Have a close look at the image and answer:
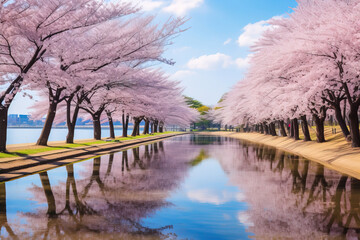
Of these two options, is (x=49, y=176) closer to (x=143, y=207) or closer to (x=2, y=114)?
(x=143, y=207)

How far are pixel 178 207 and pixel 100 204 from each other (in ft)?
6.15

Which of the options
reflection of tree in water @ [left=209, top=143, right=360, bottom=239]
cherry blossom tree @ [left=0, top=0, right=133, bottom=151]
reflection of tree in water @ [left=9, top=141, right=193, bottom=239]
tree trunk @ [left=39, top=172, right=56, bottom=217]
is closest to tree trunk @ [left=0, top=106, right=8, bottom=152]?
cherry blossom tree @ [left=0, top=0, right=133, bottom=151]

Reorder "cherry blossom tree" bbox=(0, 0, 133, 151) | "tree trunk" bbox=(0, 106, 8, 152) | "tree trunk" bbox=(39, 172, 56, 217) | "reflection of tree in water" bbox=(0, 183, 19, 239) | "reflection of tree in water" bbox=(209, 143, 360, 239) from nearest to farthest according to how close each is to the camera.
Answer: "reflection of tree in water" bbox=(0, 183, 19, 239)
"reflection of tree in water" bbox=(209, 143, 360, 239)
"tree trunk" bbox=(39, 172, 56, 217)
"cherry blossom tree" bbox=(0, 0, 133, 151)
"tree trunk" bbox=(0, 106, 8, 152)

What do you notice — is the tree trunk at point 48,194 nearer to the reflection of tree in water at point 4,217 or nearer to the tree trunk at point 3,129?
the reflection of tree in water at point 4,217

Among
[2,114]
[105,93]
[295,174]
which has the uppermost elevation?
[105,93]

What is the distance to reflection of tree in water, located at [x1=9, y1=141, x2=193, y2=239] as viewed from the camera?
262 inches

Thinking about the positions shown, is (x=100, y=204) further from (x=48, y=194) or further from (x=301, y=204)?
(x=301, y=204)

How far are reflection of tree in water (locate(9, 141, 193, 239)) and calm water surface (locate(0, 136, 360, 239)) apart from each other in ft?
0.05

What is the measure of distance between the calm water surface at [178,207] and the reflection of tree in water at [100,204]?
0.02 m

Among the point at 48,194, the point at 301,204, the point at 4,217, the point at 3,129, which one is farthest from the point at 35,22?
the point at 301,204

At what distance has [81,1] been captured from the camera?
68.5ft

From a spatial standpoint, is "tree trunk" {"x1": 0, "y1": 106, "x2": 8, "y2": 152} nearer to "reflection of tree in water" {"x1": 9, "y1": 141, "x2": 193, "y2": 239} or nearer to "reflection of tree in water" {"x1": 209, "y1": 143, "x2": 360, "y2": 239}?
"reflection of tree in water" {"x1": 9, "y1": 141, "x2": 193, "y2": 239}

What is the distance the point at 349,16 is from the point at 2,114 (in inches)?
783

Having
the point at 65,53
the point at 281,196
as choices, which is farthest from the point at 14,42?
the point at 281,196
